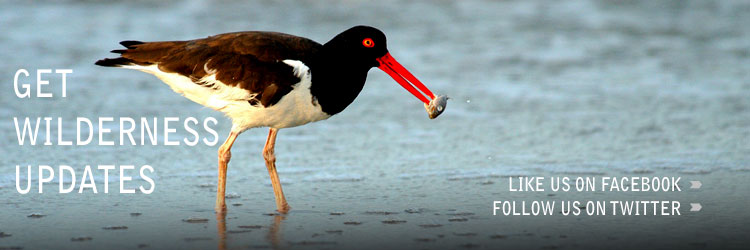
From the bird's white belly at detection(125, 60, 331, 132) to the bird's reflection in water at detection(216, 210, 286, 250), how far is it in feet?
2.30

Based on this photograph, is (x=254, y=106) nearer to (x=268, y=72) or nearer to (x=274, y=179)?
(x=268, y=72)

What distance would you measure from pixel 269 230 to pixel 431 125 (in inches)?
143

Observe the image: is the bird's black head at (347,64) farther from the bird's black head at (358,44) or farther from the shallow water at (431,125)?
the shallow water at (431,125)

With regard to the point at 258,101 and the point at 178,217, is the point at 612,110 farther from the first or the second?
the point at 178,217

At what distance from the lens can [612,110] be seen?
9.79m

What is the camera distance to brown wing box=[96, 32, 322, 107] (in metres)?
6.63

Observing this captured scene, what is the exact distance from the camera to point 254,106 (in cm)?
673

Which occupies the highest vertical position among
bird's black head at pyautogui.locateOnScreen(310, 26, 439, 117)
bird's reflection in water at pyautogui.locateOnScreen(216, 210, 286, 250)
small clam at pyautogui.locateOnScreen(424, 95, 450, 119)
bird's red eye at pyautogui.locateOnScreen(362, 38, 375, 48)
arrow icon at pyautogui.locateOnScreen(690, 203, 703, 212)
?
bird's red eye at pyautogui.locateOnScreen(362, 38, 375, 48)

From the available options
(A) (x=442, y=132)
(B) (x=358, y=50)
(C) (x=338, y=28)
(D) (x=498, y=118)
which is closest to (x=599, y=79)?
(D) (x=498, y=118)

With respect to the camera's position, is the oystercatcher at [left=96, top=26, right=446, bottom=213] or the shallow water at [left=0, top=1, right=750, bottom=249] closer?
the shallow water at [left=0, top=1, right=750, bottom=249]

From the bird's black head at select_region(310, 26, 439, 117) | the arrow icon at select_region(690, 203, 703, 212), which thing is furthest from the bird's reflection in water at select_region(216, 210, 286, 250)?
the arrow icon at select_region(690, 203, 703, 212)

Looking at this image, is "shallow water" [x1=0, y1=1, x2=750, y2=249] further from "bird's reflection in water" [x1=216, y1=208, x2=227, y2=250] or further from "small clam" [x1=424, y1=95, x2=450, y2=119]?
"small clam" [x1=424, y1=95, x2=450, y2=119]

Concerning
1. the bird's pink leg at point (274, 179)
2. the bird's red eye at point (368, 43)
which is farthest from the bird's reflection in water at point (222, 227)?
the bird's red eye at point (368, 43)

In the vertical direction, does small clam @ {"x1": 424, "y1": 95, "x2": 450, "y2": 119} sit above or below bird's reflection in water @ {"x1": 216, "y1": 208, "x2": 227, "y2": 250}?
above
